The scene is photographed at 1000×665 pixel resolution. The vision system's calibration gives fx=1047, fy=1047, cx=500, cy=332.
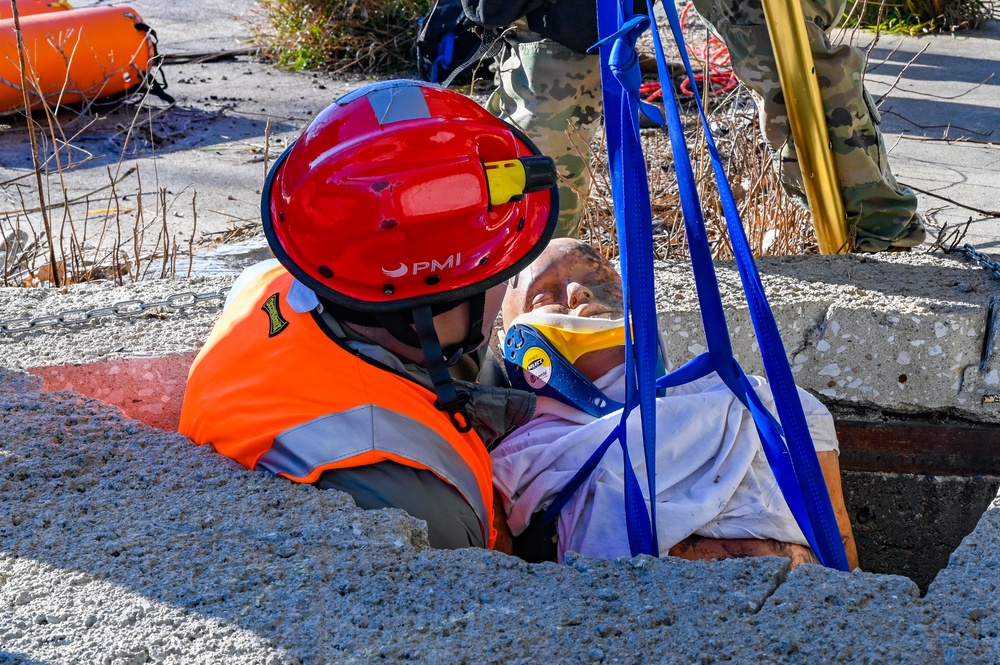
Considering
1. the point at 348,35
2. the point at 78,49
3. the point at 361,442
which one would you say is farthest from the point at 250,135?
the point at 361,442

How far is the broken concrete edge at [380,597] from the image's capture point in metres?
1.52

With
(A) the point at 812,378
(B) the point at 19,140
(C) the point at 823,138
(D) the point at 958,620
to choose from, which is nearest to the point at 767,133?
(C) the point at 823,138

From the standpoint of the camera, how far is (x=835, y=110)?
3.53 meters

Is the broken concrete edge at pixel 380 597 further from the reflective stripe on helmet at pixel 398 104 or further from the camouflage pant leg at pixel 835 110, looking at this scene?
the camouflage pant leg at pixel 835 110

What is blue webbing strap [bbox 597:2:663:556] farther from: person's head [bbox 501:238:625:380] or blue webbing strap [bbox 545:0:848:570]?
person's head [bbox 501:238:625:380]

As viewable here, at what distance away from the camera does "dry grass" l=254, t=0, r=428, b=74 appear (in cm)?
905

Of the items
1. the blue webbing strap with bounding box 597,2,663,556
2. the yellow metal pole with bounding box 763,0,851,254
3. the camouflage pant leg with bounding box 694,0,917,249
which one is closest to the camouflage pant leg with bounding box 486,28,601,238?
the camouflage pant leg with bounding box 694,0,917,249

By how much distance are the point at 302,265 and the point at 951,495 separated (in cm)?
210

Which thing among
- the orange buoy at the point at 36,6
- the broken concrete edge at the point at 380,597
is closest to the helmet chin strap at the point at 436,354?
the broken concrete edge at the point at 380,597

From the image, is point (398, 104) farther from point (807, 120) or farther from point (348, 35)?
point (348, 35)

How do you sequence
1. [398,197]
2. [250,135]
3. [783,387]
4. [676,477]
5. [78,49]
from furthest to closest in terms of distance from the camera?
[78,49], [250,135], [676,477], [398,197], [783,387]

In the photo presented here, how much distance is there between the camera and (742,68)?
11.6 ft

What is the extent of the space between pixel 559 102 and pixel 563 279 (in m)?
1.03

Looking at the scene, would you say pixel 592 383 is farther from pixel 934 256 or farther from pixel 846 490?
pixel 934 256
